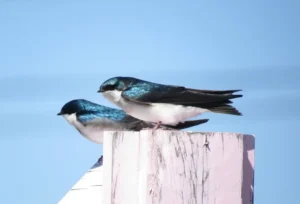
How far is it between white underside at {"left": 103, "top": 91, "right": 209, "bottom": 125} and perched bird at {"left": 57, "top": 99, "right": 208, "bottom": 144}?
1.36m

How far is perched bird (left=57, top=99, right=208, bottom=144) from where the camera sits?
7106 mm

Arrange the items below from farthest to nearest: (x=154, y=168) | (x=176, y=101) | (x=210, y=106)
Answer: (x=176, y=101) → (x=210, y=106) → (x=154, y=168)

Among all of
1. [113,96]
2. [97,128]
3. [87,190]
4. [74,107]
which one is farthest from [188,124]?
[87,190]

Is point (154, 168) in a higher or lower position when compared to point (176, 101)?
lower

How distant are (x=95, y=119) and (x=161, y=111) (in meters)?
2.19

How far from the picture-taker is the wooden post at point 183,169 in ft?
7.23

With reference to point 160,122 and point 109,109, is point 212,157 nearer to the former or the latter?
point 160,122

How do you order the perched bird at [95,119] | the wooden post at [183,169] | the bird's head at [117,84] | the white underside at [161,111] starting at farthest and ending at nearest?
the perched bird at [95,119] < the bird's head at [117,84] < the white underside at [161,111] < the wooden post at [183,169]

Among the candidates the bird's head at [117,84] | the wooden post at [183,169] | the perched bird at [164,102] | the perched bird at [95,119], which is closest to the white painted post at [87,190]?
the wooden post at [183,169]

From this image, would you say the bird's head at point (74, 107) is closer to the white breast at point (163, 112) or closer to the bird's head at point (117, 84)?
the bird's head at point (117, 84)

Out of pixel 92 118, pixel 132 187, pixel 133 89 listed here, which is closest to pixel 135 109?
pixel 133 89

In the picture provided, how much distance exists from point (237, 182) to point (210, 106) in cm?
266

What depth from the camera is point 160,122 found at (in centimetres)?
499

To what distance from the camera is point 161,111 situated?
207 inches
